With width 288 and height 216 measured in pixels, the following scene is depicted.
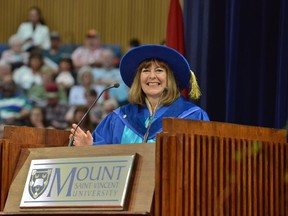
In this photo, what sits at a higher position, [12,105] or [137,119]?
[12,105]

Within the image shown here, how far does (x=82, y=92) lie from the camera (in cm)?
963

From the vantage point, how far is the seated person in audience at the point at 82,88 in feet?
31.5

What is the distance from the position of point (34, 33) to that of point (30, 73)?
94cm

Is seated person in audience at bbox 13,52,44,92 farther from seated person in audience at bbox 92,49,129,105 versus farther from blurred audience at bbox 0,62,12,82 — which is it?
seated person in audience at bbox 92,49,129,105

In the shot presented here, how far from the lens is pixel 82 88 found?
965 centimetres

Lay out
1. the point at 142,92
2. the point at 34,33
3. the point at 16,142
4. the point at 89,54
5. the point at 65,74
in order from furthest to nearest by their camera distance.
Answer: the point at 34,33 → the point at 89,54 → the point at 65,74 → the point at 142,92 → the point at 16,142

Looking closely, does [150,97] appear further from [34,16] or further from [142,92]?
[34,16]

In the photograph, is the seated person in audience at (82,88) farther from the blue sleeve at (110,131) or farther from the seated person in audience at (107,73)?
the blue sleeve at (110,131)

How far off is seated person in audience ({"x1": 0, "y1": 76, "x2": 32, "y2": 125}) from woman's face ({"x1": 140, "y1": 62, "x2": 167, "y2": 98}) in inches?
210

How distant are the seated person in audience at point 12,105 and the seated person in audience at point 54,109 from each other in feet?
0.78

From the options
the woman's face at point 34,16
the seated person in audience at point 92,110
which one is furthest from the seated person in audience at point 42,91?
the woman's face at point 34,16

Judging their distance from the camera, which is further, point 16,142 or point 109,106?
point 109,106

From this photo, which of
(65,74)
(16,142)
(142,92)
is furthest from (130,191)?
(65,74)

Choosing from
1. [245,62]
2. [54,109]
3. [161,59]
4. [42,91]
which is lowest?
[161,59]
